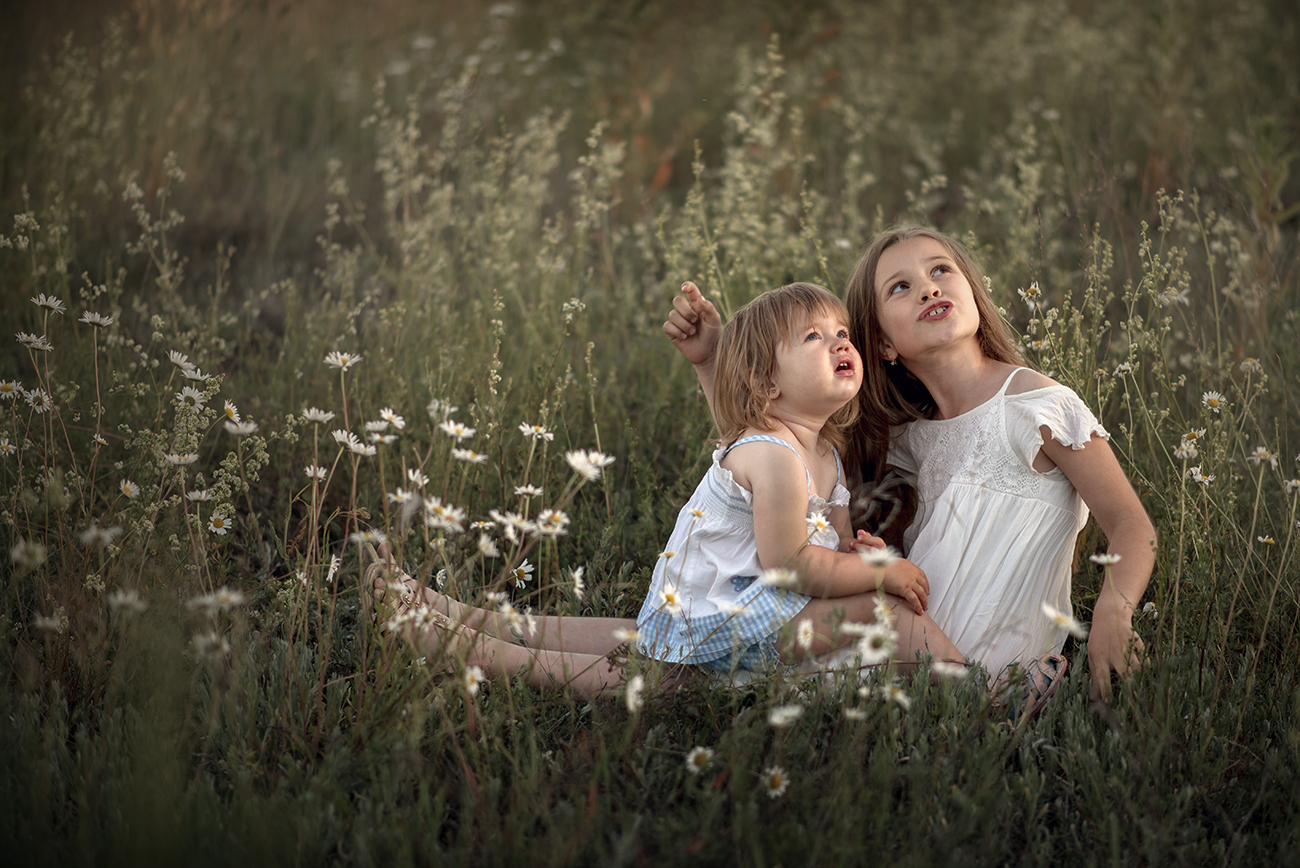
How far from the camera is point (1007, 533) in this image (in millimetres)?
2236

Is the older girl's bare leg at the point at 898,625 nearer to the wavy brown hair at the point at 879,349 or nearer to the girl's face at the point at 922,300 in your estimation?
the wavy brown hair at the point at 879,349

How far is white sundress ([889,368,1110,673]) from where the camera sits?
2203mm

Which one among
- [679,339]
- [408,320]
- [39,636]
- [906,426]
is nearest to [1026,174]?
[906,426]

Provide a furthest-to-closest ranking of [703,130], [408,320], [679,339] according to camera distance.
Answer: [703,130] < [408,320] < [679,339]

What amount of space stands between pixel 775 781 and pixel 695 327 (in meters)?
1.25

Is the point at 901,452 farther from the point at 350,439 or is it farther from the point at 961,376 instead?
the point at 350,439

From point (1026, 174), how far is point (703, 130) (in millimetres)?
3195

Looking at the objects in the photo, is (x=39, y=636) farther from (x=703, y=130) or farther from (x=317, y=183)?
(x=703, y=130)

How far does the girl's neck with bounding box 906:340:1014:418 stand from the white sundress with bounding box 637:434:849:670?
16.4 inches

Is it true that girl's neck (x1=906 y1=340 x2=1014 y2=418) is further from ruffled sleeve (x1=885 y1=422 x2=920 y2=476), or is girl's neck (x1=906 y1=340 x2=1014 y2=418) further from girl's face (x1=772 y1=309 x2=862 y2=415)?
girl's face (x1=772 y1=309 x2=862 y2=415)

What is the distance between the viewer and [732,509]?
2178mm

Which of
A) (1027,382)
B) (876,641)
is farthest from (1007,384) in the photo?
(876,641)

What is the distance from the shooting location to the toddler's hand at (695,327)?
2.44 metres

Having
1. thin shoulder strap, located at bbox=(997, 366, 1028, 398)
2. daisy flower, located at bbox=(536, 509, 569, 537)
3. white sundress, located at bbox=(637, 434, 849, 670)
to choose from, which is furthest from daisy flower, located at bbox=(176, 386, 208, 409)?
thin shoulder strap, located at bbox=(997, 366, 1028, 398)
